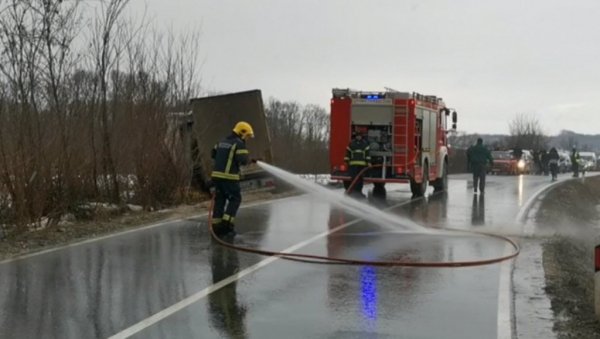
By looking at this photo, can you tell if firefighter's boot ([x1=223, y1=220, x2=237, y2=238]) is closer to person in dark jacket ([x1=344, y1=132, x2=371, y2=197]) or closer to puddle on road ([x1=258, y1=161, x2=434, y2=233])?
puddle on road ([x1=258, y1=161, x2=434, y2=233])

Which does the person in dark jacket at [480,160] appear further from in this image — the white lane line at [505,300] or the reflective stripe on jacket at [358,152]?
the white lane line at [505,300]

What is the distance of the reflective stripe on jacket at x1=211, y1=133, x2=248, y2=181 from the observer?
10070 mm

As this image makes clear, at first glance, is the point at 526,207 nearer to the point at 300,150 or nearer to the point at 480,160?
the point at 480,160

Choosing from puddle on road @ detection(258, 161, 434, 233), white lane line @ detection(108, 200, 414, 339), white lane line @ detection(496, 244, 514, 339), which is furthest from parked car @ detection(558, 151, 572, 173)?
white lane line @ detection(108, 200, 414, 339)

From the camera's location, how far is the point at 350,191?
17.8 m

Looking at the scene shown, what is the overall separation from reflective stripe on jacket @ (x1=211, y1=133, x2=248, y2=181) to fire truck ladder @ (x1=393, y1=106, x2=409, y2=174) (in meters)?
8.62

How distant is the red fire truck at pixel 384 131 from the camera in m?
18.0

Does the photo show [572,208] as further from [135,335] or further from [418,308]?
[135,335]

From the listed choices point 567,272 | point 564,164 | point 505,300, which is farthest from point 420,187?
point 564,164

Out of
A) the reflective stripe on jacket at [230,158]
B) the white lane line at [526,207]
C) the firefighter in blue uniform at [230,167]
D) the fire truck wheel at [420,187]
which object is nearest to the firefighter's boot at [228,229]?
the firefighter in blue uniform at [230,167]

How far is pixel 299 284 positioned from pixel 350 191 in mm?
10555

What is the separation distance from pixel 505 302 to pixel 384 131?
1194 cm

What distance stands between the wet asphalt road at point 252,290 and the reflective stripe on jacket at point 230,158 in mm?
1039

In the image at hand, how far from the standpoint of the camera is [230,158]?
1009 cm
